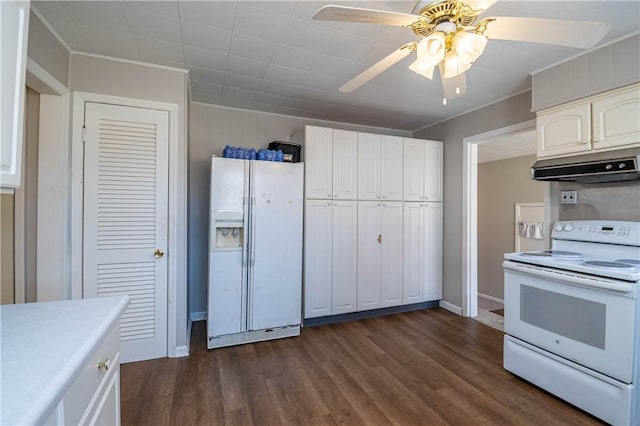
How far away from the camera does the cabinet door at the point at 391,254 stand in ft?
11.9

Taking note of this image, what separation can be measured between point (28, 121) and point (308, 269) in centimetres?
261

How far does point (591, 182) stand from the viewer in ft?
7.78

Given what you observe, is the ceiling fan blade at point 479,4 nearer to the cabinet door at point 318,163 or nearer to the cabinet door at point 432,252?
the cabinet door at point 318,163

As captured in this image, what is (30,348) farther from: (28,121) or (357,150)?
(357,150)

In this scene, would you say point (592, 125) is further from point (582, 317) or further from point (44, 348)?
point (44, 348)

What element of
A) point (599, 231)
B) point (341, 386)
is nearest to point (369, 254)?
point (341, 386)

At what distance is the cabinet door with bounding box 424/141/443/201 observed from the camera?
152 inches

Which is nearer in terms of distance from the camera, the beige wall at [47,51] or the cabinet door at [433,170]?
the beige wall at [47,51]

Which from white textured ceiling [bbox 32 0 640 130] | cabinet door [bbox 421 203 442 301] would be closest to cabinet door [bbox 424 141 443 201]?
cabinet door [bbox 421 203 442 301]

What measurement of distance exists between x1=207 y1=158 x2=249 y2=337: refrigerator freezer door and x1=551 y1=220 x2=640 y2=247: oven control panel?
274 cm

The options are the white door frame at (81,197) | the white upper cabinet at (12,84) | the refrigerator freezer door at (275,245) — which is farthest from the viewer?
the refrigerator freezer door at (275,245)

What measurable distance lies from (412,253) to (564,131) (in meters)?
2.01

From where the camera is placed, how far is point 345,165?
342cm

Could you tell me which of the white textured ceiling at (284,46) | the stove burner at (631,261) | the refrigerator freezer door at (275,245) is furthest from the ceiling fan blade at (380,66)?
the stove burner at (631,261)
